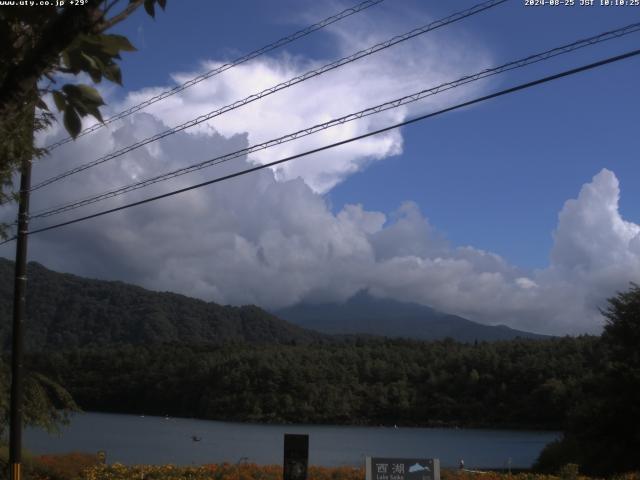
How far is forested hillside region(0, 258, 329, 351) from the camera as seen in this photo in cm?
12838

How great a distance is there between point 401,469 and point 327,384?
271 feet

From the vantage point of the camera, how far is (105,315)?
519 ft

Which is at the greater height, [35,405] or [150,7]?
[150,7]

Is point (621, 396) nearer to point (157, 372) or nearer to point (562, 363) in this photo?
point (562, 363)

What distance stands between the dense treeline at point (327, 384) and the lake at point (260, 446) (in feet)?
22.4

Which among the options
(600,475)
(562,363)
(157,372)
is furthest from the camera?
(157,372)

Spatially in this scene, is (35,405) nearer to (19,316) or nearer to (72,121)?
(19,316)

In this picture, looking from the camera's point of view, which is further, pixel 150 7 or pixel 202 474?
pixel 202 474

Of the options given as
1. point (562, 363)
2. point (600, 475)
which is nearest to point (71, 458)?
point (600, 475)

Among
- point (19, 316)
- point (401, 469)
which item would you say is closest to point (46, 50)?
point (401, 469)

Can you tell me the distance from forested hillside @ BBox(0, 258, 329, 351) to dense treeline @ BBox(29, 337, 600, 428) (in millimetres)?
22835

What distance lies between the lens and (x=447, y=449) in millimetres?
55000

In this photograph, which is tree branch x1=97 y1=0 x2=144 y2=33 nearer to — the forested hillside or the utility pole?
the utility pole

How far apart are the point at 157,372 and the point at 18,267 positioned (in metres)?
80.8
